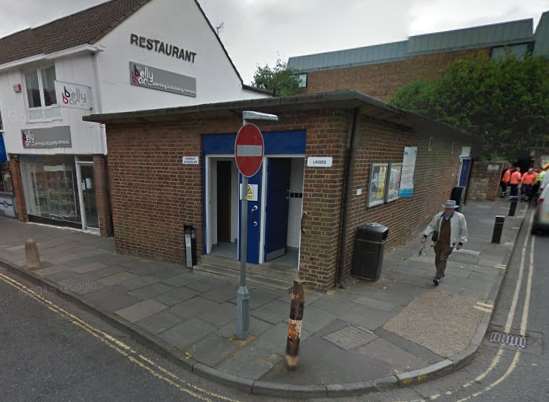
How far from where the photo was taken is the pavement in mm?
3299

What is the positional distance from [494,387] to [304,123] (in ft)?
14.1

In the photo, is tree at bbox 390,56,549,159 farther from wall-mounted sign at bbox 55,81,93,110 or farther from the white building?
wall-mounted sign at bbox 55,81,93,110

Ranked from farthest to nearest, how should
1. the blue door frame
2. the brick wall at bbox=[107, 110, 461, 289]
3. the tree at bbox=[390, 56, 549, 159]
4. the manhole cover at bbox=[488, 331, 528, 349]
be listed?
the tree at bbox=[390, 56, 549, 159] < the blue door frame < the brick wall at bbox=[107, 110, 461, 289] < the manhole cover at bbox=[488, 331, 528, 349]

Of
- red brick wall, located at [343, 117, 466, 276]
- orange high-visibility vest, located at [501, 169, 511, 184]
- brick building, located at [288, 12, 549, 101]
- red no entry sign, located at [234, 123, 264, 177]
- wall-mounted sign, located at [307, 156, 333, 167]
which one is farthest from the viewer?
brick building, located at [288, 12, 549, 101]

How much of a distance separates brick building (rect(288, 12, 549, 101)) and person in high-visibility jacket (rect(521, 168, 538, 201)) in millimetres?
11506

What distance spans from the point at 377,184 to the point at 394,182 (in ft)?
3.58

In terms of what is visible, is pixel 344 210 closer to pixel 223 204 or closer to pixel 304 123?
pixel 304 123

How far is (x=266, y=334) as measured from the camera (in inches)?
157

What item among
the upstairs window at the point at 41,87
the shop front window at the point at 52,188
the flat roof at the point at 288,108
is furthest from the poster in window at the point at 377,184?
the upstairs window at the point at 41,87

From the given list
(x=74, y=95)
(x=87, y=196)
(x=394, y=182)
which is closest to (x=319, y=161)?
(x=394, y=182)

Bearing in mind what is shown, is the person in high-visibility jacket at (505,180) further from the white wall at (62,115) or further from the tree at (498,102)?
the white wall at (62,115)

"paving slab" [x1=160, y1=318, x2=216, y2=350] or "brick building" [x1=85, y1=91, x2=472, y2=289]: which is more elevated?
"brick building" [x1=85, y1=91, x2=472, y2=289]

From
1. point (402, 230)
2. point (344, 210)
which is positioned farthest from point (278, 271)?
point (402, 230)

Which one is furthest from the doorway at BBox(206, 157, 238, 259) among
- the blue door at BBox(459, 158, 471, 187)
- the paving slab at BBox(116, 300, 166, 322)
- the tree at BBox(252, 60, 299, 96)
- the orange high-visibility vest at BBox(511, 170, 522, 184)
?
the tree at BBox(252, 60, 299, 96)
